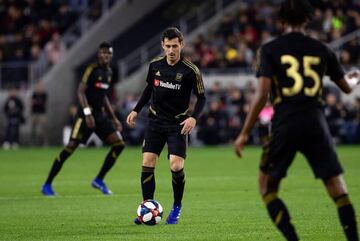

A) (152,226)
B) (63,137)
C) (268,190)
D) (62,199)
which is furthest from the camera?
(63,137)

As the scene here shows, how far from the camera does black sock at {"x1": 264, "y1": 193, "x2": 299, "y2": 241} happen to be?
8445 mm

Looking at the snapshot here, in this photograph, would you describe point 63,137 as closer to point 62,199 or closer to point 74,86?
point 74,86

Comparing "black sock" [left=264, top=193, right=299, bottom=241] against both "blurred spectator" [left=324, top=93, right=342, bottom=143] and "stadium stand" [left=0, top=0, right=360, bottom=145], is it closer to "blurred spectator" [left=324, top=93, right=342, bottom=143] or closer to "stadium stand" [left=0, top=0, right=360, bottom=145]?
"stadium stand" [left=0, top=0, right=360, bottom=145]

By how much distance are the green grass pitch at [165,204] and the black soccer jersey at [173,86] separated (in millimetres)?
1412

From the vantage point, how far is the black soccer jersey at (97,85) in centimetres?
1666

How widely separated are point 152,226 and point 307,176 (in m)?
8.77

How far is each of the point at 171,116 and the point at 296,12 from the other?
424 centimetres

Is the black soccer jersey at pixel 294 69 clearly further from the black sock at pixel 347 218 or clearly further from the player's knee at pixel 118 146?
the player's knee at pixel 118 146

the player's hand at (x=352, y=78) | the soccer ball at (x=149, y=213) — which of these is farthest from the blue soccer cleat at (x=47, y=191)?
the player's hand at (x=352, y=78)

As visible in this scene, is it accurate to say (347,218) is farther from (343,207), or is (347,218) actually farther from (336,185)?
(336,185)

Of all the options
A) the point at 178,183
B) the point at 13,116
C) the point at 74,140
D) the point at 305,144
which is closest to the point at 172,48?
the point at 178,183

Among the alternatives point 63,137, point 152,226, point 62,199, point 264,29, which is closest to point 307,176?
point 62,199

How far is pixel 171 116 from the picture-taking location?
12398 millimetres

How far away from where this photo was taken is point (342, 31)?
31891mm
